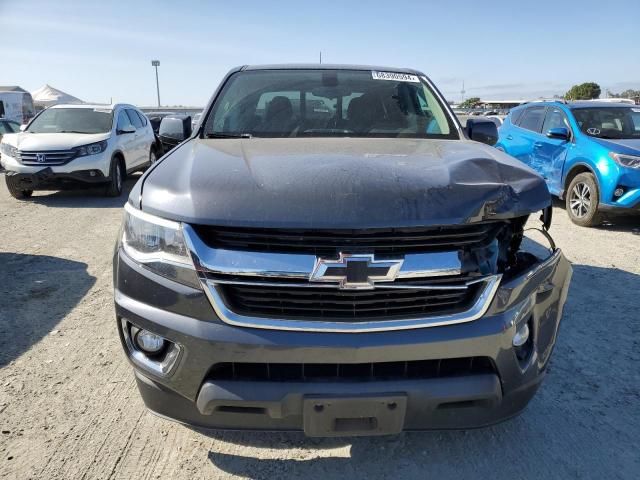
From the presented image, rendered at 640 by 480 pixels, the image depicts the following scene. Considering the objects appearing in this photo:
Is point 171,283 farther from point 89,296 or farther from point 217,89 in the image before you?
point 89,296

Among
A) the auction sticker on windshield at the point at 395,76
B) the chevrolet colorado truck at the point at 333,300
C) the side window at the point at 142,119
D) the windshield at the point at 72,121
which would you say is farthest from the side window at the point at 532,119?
the side window at the point at 142,119

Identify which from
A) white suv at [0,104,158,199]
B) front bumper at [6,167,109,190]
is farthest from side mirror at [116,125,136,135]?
front bumper at [6,167,109,190]

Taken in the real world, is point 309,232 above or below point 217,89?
below

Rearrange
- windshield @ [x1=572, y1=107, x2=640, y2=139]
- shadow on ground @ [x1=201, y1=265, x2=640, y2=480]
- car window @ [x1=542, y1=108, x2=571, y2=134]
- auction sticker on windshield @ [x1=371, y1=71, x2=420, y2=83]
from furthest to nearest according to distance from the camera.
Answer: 1. car window @ [x1=542, y1=108, x2=571, y2=134]
2. windshield @ [x1=572, y1=107, x2=640, y2=139]
3. auction sticker on windshield @ [x1=371, y1=71, x2=420, y2=83]
4. shadow on ground @ [x1=201, y1=265, x2=640, y2=480]

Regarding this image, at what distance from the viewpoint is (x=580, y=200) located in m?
6.82

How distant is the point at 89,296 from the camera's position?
13.6ft

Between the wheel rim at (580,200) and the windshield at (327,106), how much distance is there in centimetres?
421

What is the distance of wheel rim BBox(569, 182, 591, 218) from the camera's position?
21.9ft

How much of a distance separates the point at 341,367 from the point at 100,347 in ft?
7.02

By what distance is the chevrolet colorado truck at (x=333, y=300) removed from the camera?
5.79ft

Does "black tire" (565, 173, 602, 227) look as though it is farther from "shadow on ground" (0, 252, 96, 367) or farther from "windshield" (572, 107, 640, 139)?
"shadow on ground" (0, 252, 96, 367)

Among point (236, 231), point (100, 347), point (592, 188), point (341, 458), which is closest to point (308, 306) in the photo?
point (236, 231)

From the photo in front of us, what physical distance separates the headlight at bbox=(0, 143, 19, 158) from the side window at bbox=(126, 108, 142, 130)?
251 centimetres

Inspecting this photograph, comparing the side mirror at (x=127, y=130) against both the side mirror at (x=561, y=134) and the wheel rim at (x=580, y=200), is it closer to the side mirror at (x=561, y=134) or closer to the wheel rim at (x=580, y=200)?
the side mirror at (x=561, y=134)
